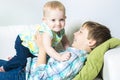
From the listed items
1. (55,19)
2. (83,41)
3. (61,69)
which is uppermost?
(55,19)

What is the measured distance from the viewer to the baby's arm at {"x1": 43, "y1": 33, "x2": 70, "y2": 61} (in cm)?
152

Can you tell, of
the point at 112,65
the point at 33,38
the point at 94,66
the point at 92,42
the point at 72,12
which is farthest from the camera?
the point at 72,12

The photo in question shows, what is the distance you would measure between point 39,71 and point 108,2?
0.78 meters

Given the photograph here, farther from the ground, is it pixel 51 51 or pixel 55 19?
pixel 55 19

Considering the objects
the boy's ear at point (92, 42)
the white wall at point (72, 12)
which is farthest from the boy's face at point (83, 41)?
Result: the white wall at point (72, 12)

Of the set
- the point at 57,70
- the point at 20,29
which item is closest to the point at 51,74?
the point at 57,70

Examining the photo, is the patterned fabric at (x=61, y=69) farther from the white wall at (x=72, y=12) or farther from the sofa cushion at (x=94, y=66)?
the white wall at (x=72, y=12)

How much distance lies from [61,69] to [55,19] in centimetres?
28

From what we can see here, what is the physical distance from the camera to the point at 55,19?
1.60 m

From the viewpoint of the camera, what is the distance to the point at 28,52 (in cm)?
178

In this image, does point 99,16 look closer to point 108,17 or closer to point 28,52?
point 108,17

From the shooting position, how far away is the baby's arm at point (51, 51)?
152 centimetres

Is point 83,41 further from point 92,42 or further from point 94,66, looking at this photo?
point 94,66

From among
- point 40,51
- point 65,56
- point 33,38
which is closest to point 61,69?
point 65,56
